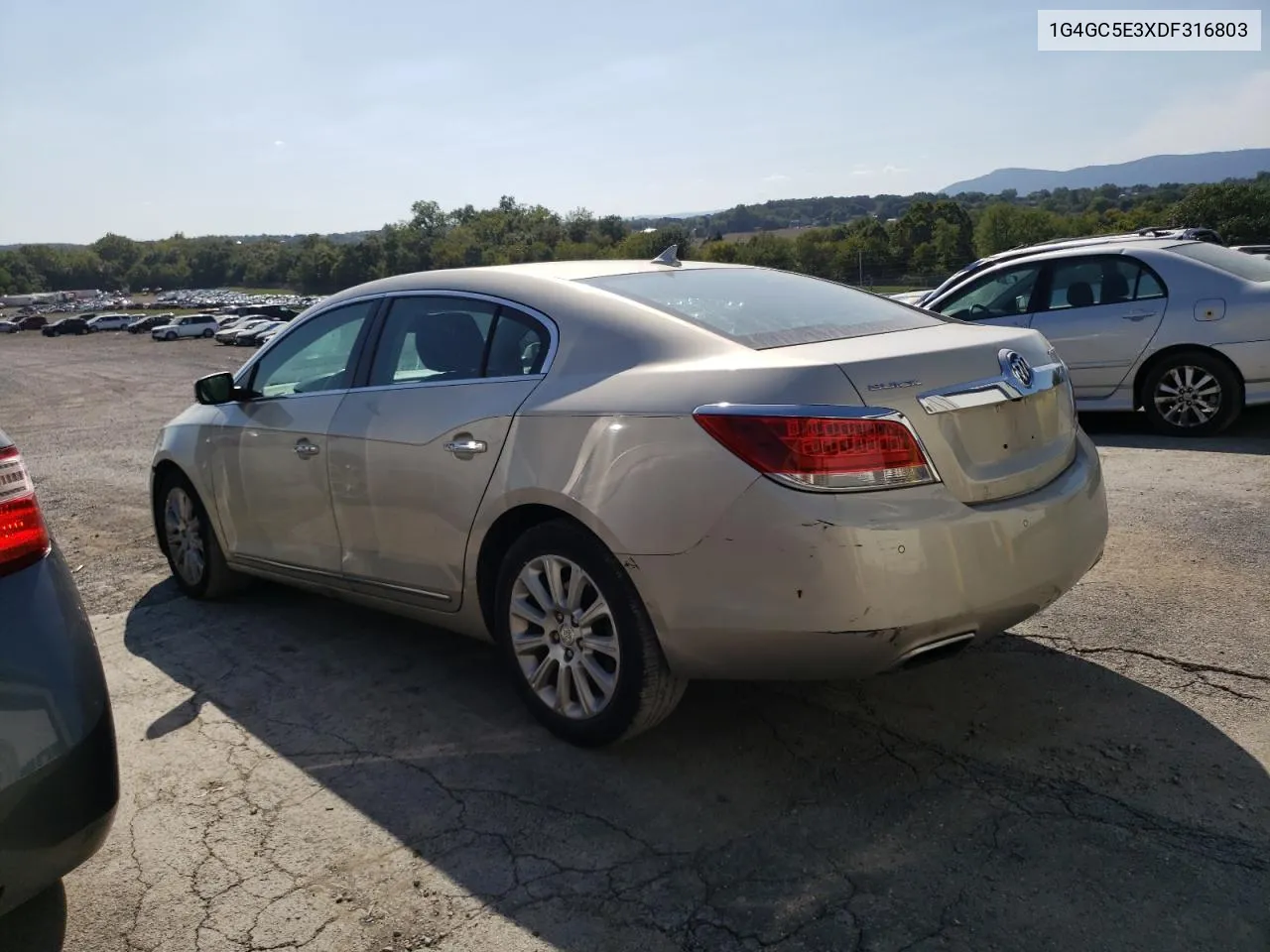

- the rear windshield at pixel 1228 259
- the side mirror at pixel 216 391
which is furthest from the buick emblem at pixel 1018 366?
the rear windshield at pixel 1228 259

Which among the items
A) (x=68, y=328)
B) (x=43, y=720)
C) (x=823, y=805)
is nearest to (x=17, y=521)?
(x=43, y=720)

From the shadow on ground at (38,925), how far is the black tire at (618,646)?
1.49 meters

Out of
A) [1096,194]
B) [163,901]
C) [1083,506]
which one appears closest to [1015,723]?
[1083,506]

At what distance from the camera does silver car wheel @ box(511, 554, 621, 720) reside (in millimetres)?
3363

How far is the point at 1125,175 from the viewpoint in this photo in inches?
3469

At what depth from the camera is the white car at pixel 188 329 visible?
210ft

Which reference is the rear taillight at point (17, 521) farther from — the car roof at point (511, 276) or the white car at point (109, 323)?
the white car at point (109, 323)

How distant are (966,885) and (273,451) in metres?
3.32

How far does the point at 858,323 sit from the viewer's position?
3691 mm

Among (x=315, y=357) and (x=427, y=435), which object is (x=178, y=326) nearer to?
(x=315, y=357)

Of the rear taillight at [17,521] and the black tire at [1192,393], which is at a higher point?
the rear taillight at [17,521]

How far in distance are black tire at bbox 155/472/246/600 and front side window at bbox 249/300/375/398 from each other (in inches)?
29.3

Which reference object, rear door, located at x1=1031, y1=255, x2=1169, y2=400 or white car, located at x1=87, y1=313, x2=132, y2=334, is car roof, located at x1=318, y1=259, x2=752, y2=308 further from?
white car, located at x1=87, y1=313, x2=132, y2=334

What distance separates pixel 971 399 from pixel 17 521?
2548 millimetres
